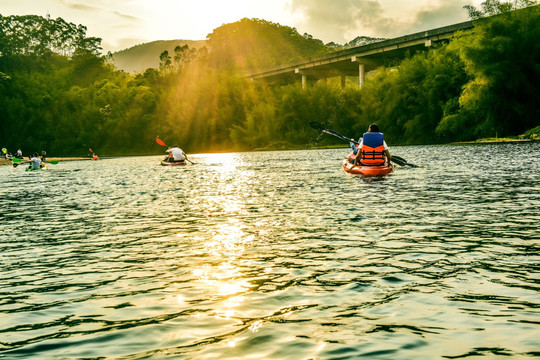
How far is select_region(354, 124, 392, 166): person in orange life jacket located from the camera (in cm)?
1992

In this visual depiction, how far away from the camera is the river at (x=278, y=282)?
169 inches

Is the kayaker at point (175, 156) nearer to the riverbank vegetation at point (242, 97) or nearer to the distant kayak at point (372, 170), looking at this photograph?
the distant kayak at point (372, 170)

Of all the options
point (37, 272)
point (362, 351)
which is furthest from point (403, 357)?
point (37, 272)

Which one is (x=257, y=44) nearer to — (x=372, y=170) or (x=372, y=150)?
(x=372, y=150)

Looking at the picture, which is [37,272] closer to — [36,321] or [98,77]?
[36,321]

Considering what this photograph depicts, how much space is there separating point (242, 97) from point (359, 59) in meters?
20.0

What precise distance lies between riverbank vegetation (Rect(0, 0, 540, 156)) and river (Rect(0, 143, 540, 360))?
40.2m

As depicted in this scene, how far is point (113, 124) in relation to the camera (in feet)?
309

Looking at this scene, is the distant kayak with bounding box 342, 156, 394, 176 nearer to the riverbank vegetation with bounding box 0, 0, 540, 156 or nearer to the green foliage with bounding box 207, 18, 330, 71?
the riverbank vegetation with bounding box 0, 0, 540, 156

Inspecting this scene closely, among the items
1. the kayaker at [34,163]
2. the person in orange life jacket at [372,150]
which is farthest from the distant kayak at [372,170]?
the kayaker at [34,163]

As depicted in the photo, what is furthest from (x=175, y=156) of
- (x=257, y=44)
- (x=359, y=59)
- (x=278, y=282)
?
(x=257, y=44)

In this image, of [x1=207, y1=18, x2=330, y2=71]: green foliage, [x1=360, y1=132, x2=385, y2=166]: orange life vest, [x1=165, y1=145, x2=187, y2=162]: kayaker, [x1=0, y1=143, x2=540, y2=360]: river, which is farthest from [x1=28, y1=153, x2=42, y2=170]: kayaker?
[x1=207, y1=18, x2=330, y2=71]: green foliage

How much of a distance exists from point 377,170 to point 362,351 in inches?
655

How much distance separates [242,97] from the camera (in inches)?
3425
